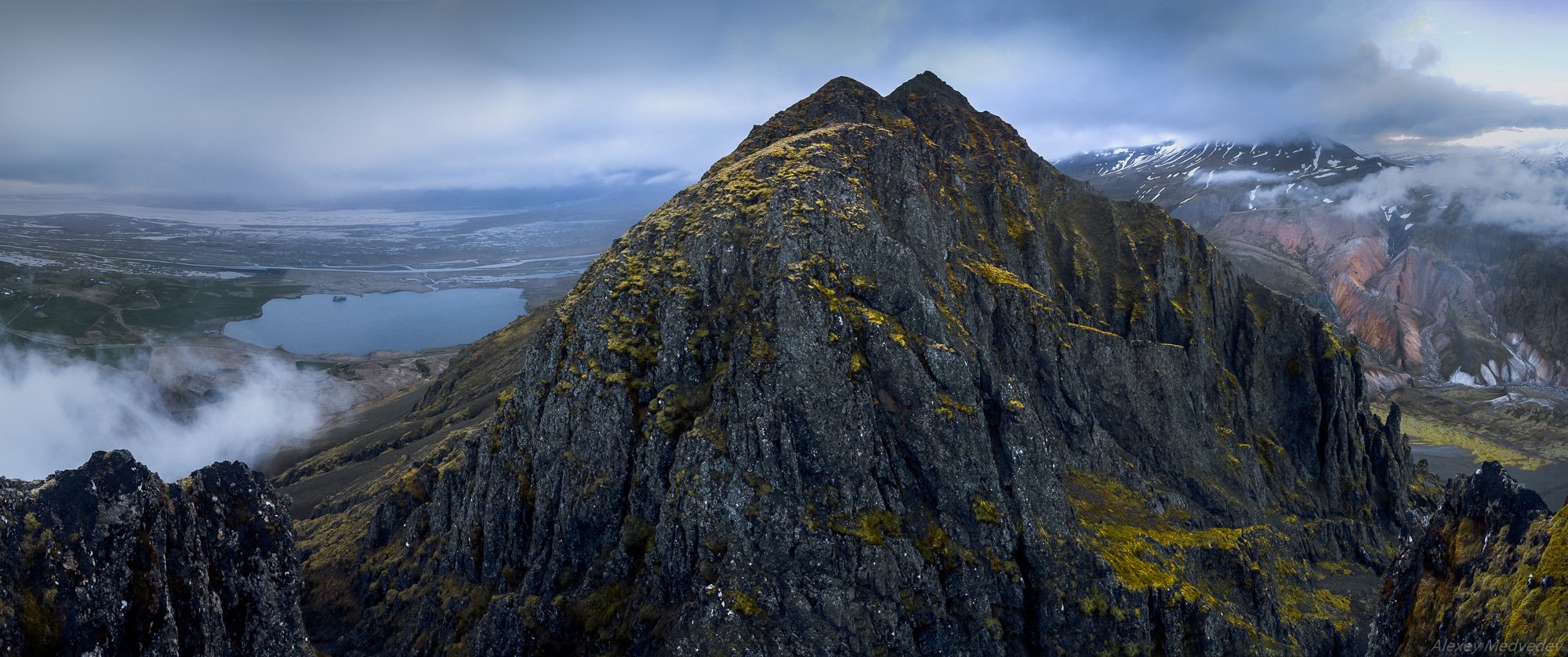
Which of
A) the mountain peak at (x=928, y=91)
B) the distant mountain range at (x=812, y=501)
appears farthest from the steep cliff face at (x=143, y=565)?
the mountain peak at (x=928, y=91)

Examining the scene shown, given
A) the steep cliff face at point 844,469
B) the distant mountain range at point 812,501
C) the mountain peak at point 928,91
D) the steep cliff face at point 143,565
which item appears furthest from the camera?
the mountain peak at point 928,91

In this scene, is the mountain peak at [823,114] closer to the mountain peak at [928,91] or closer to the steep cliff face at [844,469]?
the steep cliff face at [844,469]

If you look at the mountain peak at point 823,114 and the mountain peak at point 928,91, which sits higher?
the mountain peak at point 928,91

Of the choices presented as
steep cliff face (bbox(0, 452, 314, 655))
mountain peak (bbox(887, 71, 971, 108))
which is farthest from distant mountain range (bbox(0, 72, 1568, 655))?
mountain peak (bbox(887, 71, 971, 108))

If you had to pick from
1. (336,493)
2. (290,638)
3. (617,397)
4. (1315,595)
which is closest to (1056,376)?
(1315,595)

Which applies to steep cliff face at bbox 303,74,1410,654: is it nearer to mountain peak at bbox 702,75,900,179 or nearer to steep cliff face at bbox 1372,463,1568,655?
mountain peak at bbox 702,75,900,179

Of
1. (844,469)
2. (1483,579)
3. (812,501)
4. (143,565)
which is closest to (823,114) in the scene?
(844,469)
